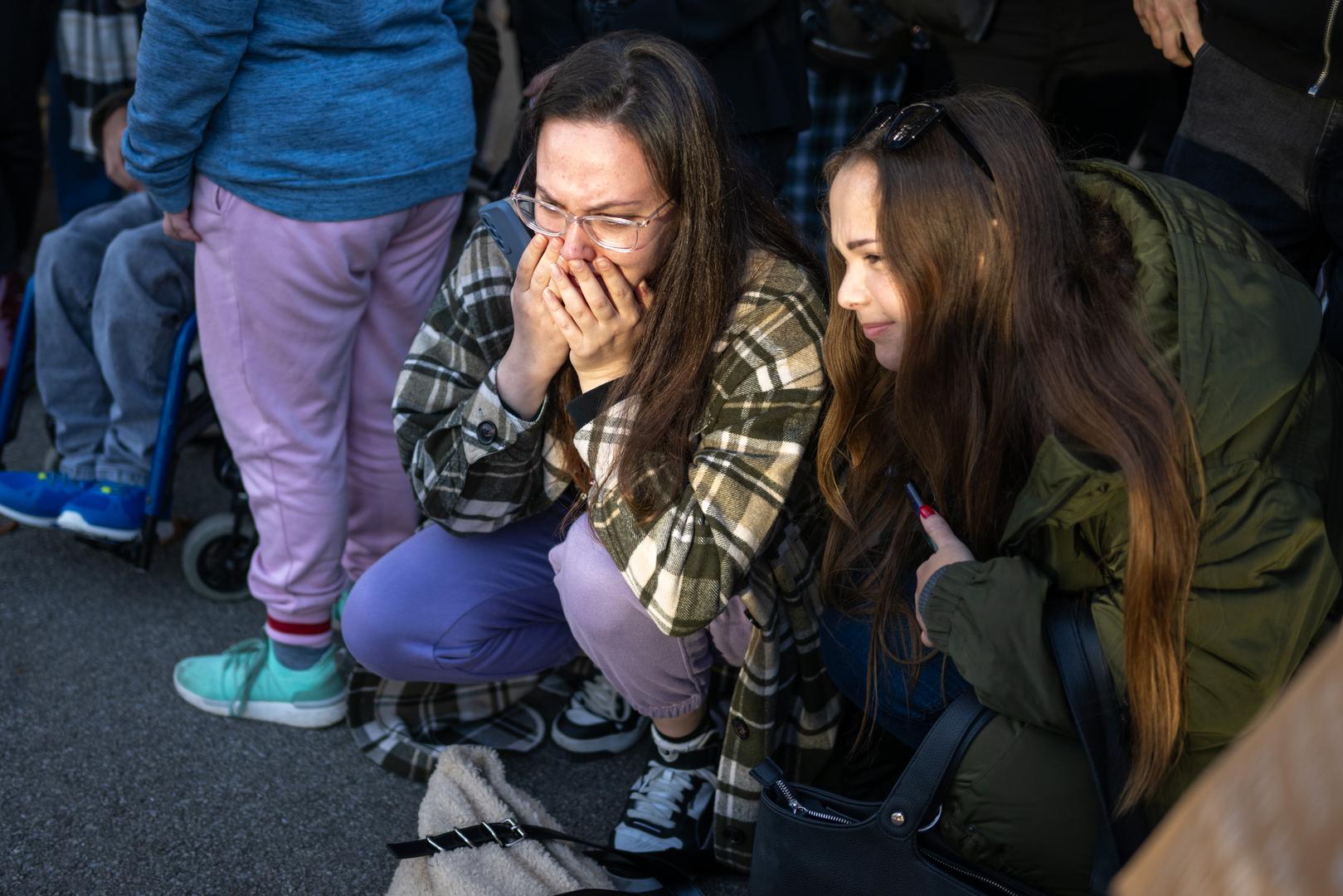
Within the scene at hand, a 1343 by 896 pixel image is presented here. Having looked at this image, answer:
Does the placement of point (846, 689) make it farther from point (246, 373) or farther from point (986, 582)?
point (246, 373)

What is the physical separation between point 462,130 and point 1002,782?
1.51 m

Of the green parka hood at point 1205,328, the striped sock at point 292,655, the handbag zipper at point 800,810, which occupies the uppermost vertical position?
the green parka hood at point 1205,328

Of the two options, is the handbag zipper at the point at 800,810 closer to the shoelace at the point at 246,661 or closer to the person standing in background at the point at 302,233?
the person standing in background at the point at 302,233

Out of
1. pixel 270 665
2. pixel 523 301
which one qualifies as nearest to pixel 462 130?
pixel 523 301

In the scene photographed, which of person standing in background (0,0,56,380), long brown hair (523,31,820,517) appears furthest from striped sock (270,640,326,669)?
person standing in background (0,0,56,380)

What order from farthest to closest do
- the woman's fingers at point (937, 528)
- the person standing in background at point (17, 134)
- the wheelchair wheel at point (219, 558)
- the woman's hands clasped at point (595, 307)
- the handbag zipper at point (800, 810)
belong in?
the person standing in background at point (17, 134) < the wheelchair wheel at point (219, 558) < the woman's hands clasped at point (595, 307) < the woman's fingers at point (937, 528) < the handbag zipper at point (800, 810)

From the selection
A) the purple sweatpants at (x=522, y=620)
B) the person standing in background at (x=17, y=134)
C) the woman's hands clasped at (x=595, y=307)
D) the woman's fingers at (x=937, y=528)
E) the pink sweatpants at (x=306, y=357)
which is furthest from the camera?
the person standing in background at (x=17, y=134)

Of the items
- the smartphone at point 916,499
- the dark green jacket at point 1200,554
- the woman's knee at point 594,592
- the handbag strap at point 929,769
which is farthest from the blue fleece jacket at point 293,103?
the handbag strap at point 929,769

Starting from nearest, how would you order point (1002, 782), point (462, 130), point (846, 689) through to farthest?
point (1002, 782), point (846, 689), point (462, 130)

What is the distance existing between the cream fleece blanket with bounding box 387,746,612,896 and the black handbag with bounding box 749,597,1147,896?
370 millimetres

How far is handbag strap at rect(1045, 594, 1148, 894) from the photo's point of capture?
134 centimetres

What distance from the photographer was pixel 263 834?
1.92m

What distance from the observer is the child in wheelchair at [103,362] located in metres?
2.49

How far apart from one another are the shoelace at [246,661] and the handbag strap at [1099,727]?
1508 mm
